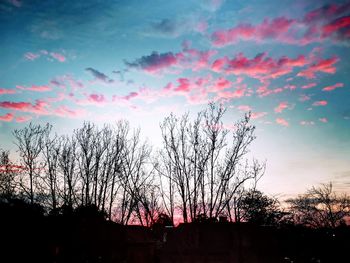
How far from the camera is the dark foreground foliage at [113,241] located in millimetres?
24405

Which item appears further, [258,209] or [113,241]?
[258,209]

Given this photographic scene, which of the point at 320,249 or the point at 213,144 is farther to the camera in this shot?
the point at 320,249

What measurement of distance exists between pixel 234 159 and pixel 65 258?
21790 mm

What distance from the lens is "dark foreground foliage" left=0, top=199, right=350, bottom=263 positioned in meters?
24.4

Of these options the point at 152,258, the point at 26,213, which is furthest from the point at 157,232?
the point at 26,213

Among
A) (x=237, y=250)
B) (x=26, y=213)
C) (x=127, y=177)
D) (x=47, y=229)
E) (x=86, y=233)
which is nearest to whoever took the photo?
(x=26, y=213)

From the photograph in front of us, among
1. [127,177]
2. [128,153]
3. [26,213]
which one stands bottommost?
[26,213]

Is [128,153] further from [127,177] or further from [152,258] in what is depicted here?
[152,258]

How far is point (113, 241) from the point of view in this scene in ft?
128

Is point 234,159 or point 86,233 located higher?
point 234,159

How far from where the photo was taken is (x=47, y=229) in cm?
2884

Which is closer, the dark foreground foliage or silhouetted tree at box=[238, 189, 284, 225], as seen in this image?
the dark foreground foliage

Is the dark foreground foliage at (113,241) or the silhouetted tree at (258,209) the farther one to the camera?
the silhouetted tree at (258,209)

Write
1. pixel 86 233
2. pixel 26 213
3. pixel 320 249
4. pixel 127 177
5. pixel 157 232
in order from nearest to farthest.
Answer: pixel 26 213 → pixel 86 233 → pixel 127 177 → pixel 320 249 → pixel 157 232
